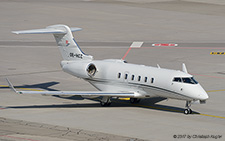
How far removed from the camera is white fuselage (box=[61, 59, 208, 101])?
118 ft

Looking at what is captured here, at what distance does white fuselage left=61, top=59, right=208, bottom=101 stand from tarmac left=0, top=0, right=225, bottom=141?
1356mm

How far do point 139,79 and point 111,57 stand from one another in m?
20.6

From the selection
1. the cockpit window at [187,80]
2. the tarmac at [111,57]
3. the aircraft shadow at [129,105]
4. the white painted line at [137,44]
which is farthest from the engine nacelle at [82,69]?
the white painted line at [137,44]

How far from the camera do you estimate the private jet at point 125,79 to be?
36219 mm

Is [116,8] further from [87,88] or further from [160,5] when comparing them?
[87,88]

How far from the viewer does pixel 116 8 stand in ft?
308

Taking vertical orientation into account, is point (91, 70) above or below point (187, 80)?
above

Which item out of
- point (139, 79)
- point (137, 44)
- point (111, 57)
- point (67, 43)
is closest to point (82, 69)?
point (67, 43)

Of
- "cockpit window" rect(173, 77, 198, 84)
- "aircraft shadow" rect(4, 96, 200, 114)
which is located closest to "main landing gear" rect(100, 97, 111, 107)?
"aircraft shadow" rect(4, 96, 200, 114)

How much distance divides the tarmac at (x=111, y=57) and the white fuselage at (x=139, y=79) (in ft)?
4.45

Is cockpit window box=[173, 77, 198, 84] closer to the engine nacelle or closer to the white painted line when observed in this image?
the engine nacelle

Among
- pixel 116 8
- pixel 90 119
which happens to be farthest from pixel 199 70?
pixel 116 8

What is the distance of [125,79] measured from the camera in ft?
127

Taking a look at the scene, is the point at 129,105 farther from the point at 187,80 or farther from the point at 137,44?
the point at 137,44
